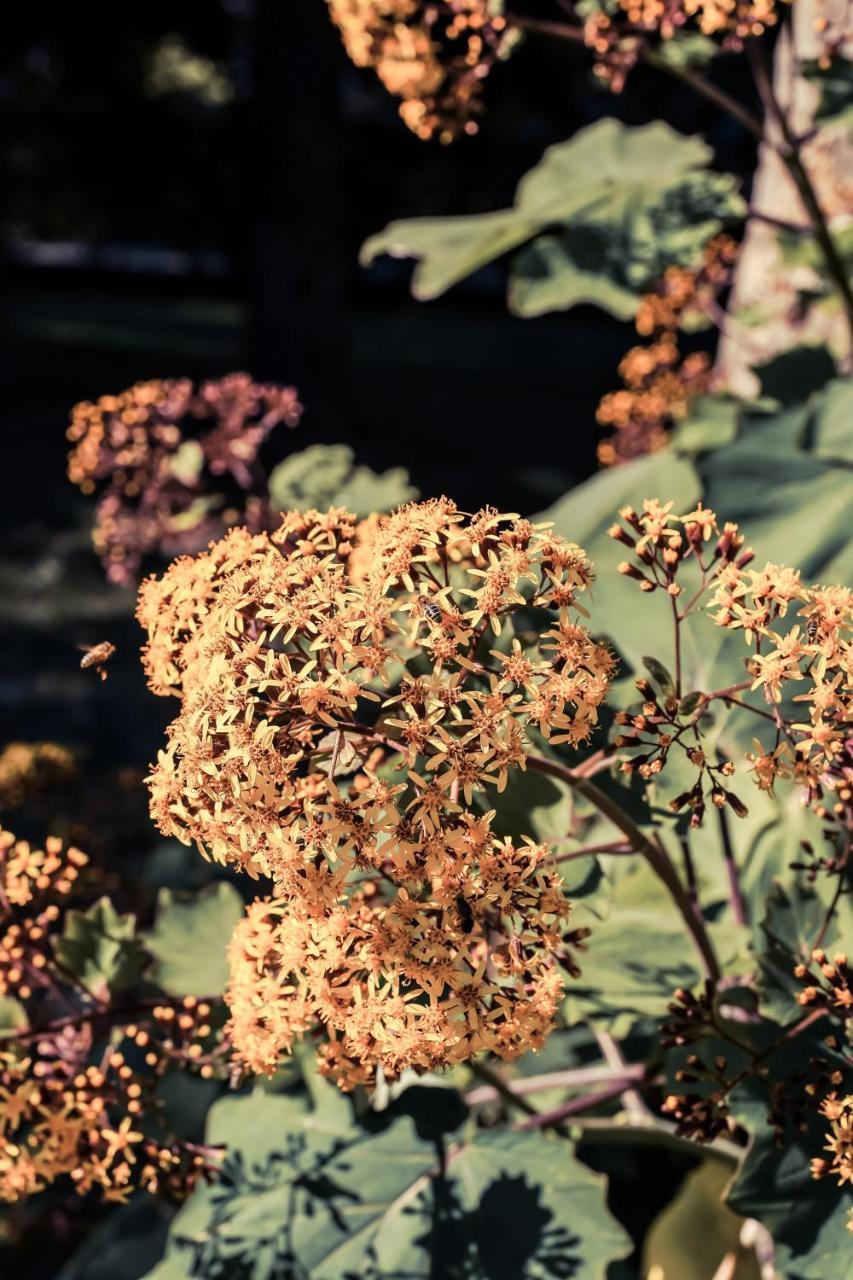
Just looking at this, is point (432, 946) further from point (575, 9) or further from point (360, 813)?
point (575, 9)

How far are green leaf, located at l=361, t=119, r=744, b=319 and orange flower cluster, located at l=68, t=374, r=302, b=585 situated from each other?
0.46m

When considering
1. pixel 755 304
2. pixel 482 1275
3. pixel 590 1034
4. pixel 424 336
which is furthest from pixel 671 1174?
pixel 424 336

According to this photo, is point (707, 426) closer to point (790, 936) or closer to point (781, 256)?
point (781, 256)

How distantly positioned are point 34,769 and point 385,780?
1.92 meters

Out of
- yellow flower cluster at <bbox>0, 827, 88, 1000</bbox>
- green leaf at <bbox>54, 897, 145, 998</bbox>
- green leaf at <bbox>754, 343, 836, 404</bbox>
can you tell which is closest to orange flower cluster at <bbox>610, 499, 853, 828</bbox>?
yellow flower cluster at <bbox>0, 827, 88, 1000</bbox>

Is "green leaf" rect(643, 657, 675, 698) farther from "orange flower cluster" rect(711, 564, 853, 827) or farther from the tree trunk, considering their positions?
the tree trunk

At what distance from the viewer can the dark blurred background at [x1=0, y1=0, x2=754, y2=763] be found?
10.0 metres

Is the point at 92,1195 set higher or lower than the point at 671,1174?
higher

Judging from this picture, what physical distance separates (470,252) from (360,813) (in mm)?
1832

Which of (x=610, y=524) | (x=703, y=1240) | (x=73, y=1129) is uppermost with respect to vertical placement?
(x=610, y=524)

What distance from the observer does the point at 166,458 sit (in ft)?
9.36

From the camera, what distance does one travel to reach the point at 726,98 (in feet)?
9.44

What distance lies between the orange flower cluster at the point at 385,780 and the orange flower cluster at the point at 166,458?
1.23m

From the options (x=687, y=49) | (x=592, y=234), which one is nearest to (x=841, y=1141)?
(x=592, y=234)
